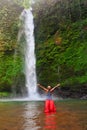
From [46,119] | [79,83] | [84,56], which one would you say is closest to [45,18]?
[84,56]

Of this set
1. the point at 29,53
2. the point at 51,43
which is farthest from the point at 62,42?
the point at 29,53

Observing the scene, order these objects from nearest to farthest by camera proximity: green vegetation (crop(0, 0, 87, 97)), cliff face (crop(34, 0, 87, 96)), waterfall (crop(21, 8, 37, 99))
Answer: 1. cliff face (crop(34, 0, 87, 96))
2. green vegetation (crop(0, 0, 87, 97))
3. waterfall (crop(21, 8, 37, 99))

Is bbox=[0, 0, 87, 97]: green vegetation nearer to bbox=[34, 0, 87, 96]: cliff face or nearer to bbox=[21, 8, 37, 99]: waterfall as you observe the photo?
bbox=[34, 0, 87, 96]: cliff face

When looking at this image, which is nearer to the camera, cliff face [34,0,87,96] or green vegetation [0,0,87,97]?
cliff face [34,0,87,96]

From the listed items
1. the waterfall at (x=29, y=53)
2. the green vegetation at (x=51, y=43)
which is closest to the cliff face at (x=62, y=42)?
the green vegetation at (x=51, y=43)

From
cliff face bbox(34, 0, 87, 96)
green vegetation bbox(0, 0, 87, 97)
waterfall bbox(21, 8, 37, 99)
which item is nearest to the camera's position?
cliff face bbox(34, 0, 87, 96)

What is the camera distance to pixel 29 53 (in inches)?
1532

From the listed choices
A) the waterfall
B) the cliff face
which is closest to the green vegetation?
the cliff face

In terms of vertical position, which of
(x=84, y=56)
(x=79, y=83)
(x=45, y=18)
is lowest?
(x=79, y=83)

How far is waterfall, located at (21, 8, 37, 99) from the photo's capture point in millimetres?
35844

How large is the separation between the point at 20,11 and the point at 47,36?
659cm

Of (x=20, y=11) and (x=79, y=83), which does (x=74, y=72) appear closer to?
(x=79, y=83)

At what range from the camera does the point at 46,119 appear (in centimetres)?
1596

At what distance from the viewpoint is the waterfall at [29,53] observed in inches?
1411
